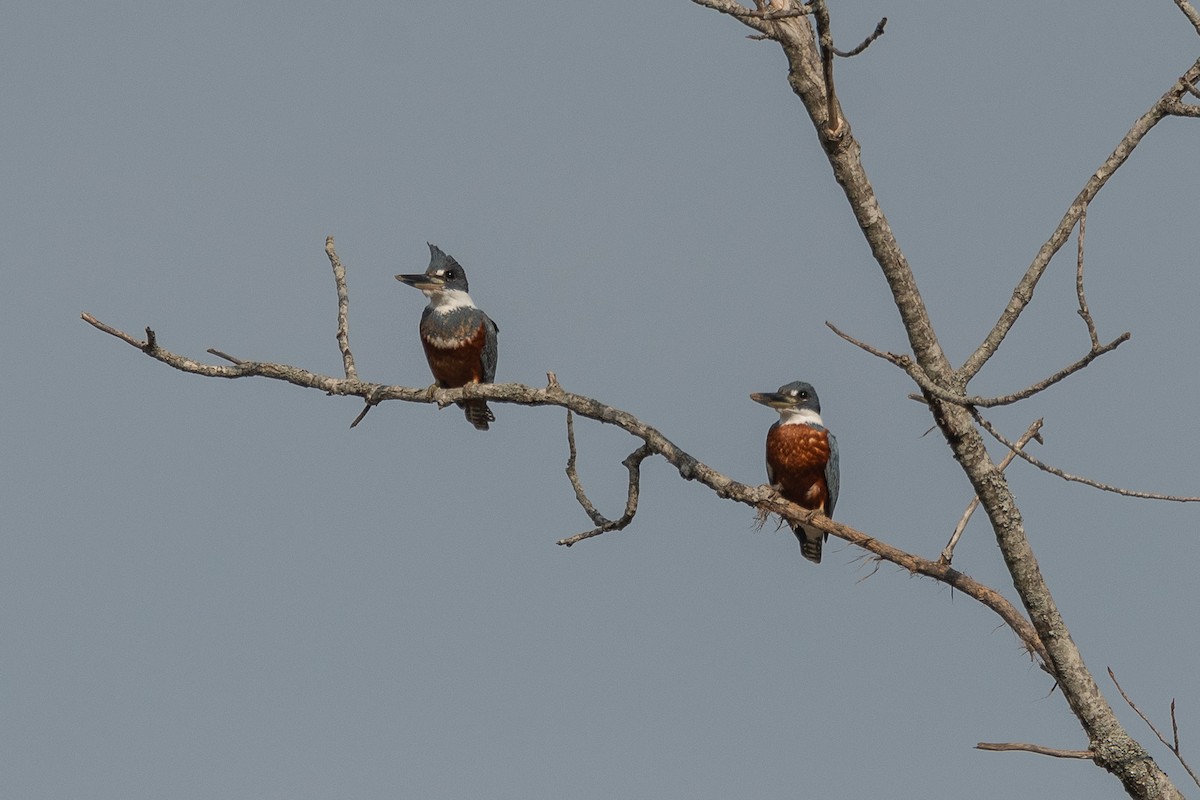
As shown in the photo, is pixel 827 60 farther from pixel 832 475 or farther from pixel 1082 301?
pixel 832 475

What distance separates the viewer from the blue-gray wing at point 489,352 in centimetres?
1321

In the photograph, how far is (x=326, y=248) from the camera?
9.32 metres

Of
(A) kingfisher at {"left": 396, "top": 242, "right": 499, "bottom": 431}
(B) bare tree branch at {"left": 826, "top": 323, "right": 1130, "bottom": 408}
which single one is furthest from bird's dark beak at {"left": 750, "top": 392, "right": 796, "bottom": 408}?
(B) bare tree branch at {"left": 826, "top": 323, "right": 1130, "bottom": 408}

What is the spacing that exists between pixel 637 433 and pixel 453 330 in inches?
207

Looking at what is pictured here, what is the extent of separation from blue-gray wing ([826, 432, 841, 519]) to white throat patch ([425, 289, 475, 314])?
3.91 meters

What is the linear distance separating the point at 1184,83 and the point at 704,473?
322cm

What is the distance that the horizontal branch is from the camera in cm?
744

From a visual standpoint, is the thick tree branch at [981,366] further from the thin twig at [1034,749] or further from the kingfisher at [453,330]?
the kingfisher at [453,330]

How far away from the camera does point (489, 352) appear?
1336cm

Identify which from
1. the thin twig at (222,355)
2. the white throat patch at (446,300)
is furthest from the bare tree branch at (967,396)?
the white throat patch at (446,300)

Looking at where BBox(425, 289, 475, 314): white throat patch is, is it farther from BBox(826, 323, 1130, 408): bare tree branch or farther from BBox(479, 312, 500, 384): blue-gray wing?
BBox(826, 323, 1130, 408): bare tree branch

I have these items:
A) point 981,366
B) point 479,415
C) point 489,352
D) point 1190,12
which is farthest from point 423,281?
point 1190,12

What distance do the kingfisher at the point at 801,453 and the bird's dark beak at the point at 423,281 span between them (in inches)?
142

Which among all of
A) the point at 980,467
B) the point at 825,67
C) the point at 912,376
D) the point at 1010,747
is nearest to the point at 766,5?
the point at 825,67
